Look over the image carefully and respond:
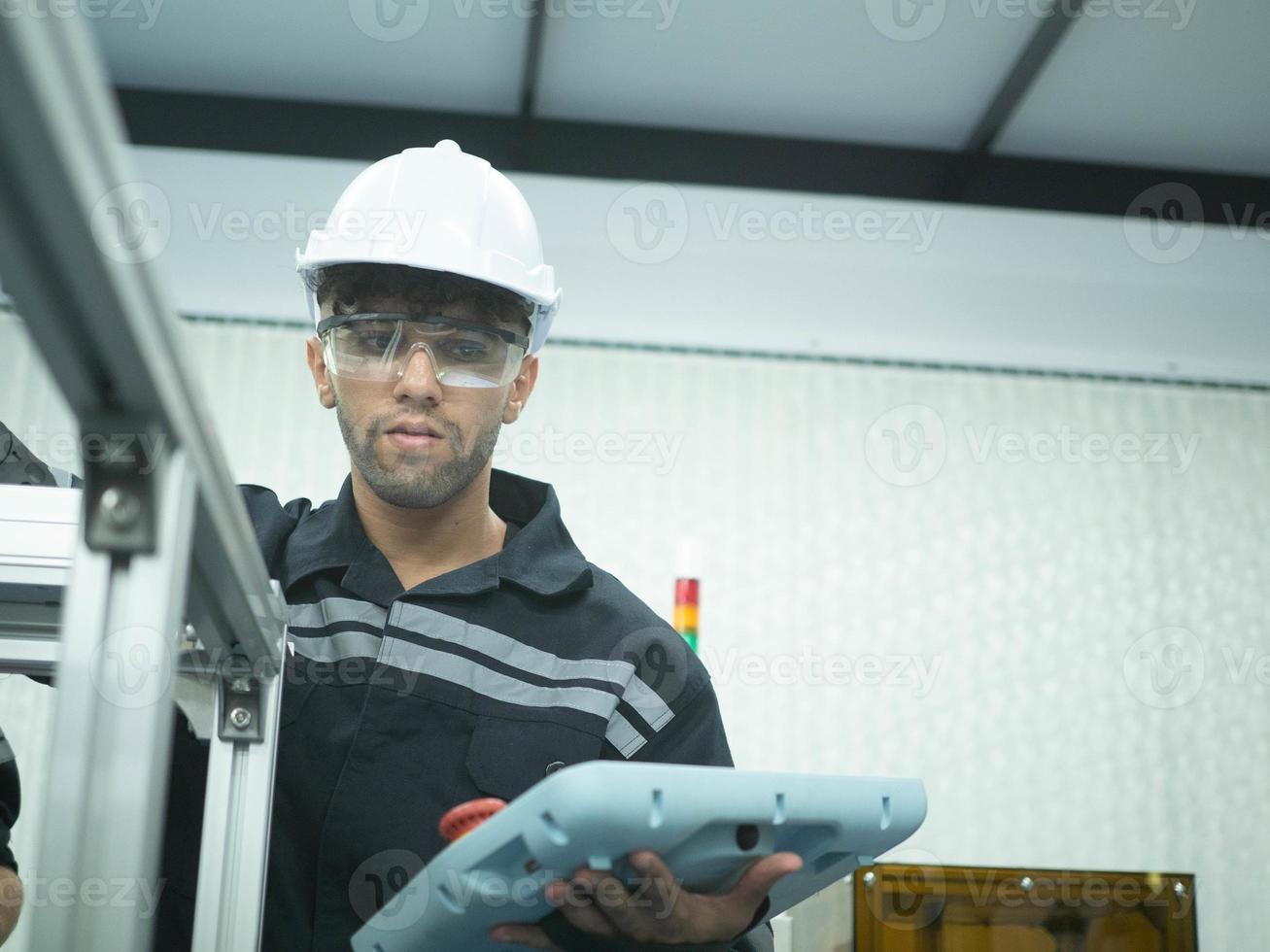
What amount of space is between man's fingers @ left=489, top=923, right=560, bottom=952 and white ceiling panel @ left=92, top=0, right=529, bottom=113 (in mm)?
2308

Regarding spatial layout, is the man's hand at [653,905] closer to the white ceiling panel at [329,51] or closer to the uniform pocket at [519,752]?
the uniform pocket at [519,752]

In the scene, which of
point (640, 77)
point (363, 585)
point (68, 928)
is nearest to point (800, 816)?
point (68, 928)

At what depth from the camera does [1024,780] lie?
3754 mm

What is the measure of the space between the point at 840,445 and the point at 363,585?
8.56 ft

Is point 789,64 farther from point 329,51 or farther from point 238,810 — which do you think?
point 238,810

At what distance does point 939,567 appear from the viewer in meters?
3.88

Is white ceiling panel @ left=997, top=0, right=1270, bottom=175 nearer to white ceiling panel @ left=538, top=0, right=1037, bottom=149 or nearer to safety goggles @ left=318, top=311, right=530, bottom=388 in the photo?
white ceiling panel @ left=538, top=0, right=1037, bottom=149

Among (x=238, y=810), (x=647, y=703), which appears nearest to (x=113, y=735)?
(x=238, y=810)

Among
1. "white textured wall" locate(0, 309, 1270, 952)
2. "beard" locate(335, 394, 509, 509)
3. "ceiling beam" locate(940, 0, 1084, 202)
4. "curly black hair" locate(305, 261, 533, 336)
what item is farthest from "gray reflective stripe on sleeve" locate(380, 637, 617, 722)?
"white textured wall" locate(0, 309, 1270, 952)

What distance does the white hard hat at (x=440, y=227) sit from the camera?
1.65 m

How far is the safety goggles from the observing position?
160cm

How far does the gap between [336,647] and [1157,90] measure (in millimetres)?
2510

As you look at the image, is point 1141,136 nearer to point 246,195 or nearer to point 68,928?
→ point 246,195

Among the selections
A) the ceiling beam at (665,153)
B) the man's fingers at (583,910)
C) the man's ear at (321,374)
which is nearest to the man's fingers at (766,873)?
the man's fingers at (583,910)
